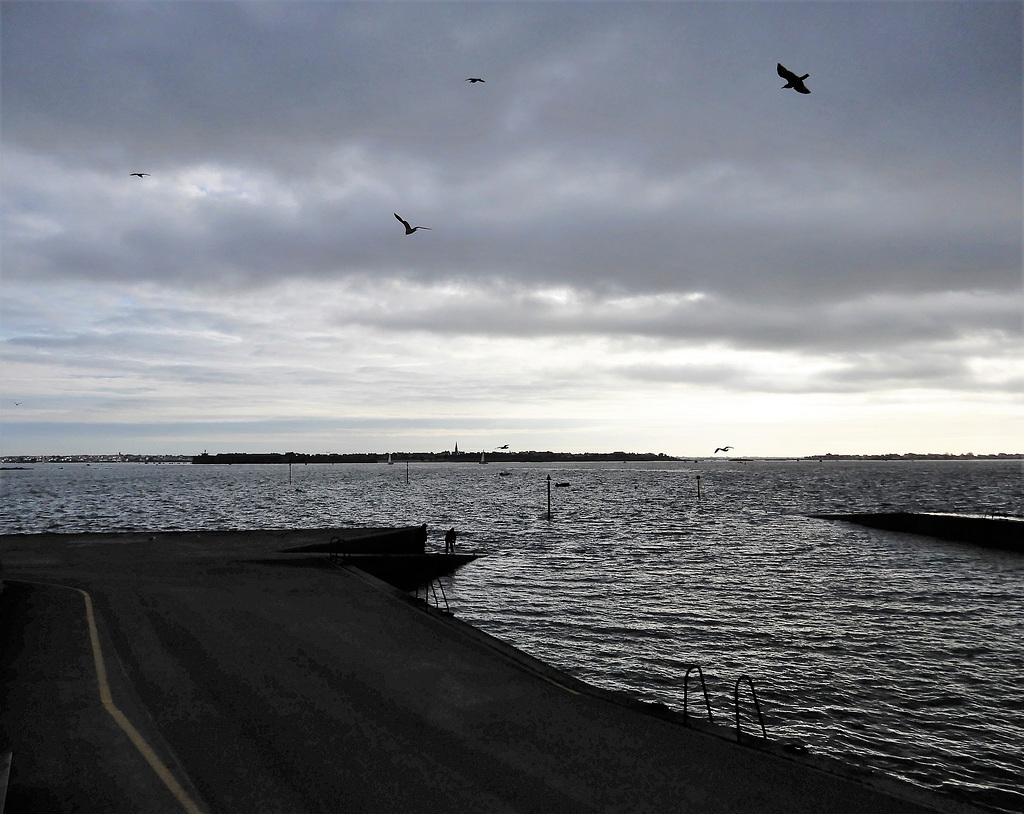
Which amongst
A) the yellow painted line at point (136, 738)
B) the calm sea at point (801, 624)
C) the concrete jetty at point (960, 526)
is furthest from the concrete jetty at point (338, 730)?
the concrete jetty at point (960, 526)

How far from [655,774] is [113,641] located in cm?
1300

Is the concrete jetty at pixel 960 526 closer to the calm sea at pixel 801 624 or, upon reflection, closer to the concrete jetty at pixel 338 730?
the calm sea at pixel 801 624

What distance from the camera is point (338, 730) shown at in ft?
35.8

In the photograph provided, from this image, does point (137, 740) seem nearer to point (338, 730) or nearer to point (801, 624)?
point (338, 730)

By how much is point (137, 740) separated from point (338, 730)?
3.11m

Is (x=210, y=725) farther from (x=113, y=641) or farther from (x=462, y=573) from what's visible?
(x=462, y=573)

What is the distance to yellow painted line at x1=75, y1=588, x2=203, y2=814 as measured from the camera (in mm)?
8625

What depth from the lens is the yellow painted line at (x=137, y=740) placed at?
862cm

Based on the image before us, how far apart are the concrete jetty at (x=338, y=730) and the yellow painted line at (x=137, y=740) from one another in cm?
4

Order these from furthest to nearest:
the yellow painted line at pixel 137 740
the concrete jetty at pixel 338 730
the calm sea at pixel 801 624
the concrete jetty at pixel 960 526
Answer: the concrete jetty at pixel 960 526, the calm sea at pixel 801 624, the concrete jetty at pixel 338 730, the yellow painted line at pixel 137 740

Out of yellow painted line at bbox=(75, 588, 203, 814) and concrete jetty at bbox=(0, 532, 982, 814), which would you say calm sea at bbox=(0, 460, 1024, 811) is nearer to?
concrete jetty at bbox=(0, 532, 982, 814)

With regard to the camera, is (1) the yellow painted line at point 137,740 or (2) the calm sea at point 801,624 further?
(2) the calm sea at point 801,624

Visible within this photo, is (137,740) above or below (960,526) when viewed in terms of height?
above

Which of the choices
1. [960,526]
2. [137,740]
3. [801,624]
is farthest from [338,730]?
[960,526]
